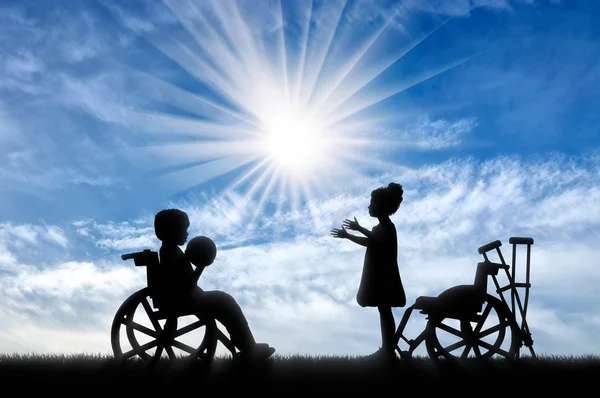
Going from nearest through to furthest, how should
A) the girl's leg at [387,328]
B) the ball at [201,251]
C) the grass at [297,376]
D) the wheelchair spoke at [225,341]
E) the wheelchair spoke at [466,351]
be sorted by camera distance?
the grass at [297,376] → the ball at [201,251] → the wheelchair spoke at [225,341] → the girl's leg at [387,328] → the wheelchair spoke at [466,351]

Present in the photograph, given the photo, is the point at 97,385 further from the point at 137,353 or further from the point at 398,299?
the point at 398,299

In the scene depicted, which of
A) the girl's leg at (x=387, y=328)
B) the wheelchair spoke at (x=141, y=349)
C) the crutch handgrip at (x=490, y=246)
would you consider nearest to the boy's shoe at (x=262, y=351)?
the wheelchair spoke at (x=141, y=349)

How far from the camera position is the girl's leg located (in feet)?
26.5

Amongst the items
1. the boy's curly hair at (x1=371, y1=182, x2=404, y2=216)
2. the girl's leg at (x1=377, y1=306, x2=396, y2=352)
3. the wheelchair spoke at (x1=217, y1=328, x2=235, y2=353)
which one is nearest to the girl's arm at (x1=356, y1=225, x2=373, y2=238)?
the boy's curly hair at (x1=371, y1=182, x2=404, y2=216)

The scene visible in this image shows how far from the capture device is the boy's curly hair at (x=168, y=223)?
775 centimetres

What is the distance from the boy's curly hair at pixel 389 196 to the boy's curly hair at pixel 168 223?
2531mm

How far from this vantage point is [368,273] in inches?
324

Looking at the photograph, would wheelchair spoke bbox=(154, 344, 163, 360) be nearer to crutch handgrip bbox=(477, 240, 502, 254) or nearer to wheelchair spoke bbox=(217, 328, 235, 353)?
wheelchair spoke bbox=(217, 328, 235, 353)

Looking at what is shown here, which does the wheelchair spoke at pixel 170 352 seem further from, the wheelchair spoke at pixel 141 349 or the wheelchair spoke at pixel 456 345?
the wheelchair spoke at pixel 456 345

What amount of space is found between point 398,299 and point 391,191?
4.64 feet

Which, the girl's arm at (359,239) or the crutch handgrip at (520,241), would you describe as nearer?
the girl's arm at (359,239)

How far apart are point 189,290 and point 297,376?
1624mm

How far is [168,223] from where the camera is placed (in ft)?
25.4

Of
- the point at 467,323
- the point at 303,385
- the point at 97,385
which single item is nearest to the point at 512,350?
the point at 467,323
